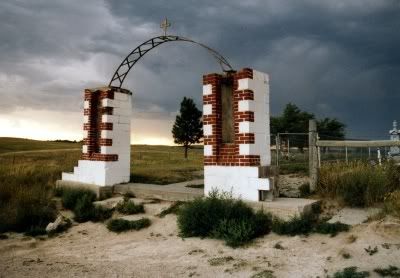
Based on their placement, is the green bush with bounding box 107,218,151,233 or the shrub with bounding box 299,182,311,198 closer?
the green bush with bounding box 107,218,151,233

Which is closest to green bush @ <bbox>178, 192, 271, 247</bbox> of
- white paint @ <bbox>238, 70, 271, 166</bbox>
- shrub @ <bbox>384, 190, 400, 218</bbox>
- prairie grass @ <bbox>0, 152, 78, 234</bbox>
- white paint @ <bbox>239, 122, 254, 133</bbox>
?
white paint @ <bbox>238, 70, 271, 166</bbox>

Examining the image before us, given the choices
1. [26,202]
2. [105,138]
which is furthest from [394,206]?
[26,202]

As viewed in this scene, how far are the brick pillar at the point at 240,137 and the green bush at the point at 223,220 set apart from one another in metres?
0.55

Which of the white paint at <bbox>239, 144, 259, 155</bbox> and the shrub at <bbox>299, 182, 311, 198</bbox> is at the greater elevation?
the white paint at <bbox>239, 144, 259, 155</bbox>

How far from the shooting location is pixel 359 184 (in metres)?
7.38

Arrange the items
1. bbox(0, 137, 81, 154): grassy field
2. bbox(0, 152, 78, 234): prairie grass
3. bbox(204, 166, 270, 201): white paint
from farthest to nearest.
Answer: bbox(0, 137, 81, 154): grassy field < bbox(0, 152, 78, 234): prairie grass < bbox(204, 166, 270, 201): white paint

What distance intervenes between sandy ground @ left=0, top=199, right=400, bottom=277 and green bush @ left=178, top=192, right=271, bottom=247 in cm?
20

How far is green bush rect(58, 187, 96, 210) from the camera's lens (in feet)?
31.6

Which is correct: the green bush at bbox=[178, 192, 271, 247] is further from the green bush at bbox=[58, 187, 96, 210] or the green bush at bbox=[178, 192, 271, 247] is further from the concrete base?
the concrete base

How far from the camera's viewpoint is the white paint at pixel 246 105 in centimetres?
733

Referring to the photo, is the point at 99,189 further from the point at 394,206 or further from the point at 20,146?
the point at 20,146

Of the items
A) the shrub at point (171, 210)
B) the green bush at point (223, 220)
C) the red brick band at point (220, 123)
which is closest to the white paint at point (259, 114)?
the red brick band at point (220, 123)

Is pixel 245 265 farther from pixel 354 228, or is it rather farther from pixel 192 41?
pixel 192 41

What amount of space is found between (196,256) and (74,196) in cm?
530
